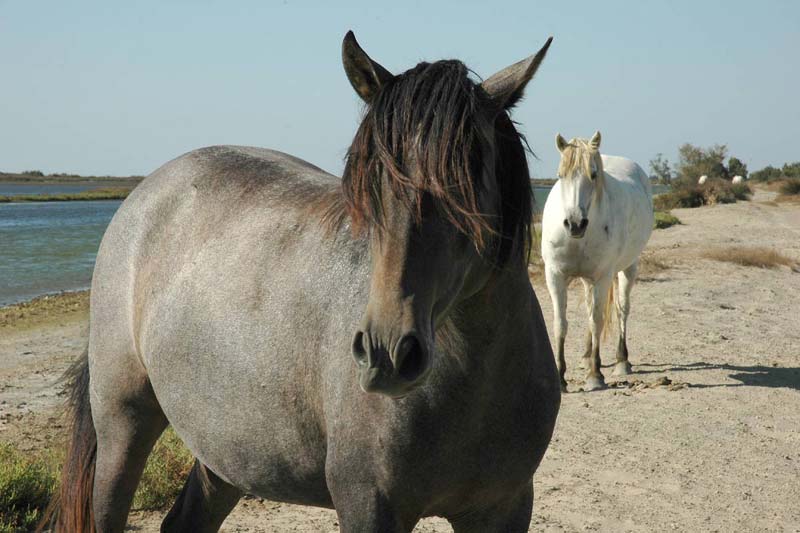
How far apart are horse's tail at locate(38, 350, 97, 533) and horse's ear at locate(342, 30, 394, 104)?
209cm

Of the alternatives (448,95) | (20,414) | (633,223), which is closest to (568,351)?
(633,223)

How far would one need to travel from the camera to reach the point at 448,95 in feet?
6.57

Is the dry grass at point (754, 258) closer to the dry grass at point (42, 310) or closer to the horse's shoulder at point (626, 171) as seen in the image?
the horse's shoulder at point (626, 171)

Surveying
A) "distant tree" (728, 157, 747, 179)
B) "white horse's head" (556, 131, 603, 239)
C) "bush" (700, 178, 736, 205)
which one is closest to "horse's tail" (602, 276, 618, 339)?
"white horse's head" (556, 131, 603, 239)

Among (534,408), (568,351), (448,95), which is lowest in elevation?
(568,351)

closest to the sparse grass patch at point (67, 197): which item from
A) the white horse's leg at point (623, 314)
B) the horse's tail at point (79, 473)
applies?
the white horse's leg at point (623, 314)

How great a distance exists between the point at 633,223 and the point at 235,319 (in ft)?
20.3

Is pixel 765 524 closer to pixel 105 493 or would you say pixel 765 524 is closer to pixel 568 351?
pixel 105 493

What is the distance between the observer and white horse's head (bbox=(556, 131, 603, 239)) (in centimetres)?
670

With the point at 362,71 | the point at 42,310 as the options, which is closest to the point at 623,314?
the point at 362,71

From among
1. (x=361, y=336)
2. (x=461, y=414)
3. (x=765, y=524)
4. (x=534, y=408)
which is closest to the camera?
(x=361, y=336)

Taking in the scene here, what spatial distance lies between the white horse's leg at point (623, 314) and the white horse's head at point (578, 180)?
1.63 m

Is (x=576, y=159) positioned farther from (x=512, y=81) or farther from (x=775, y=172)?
(x=775, y=172)

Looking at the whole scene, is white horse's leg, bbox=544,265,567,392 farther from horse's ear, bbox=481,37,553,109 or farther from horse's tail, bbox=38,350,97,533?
horse's ear, bbox=481,37,553,109
